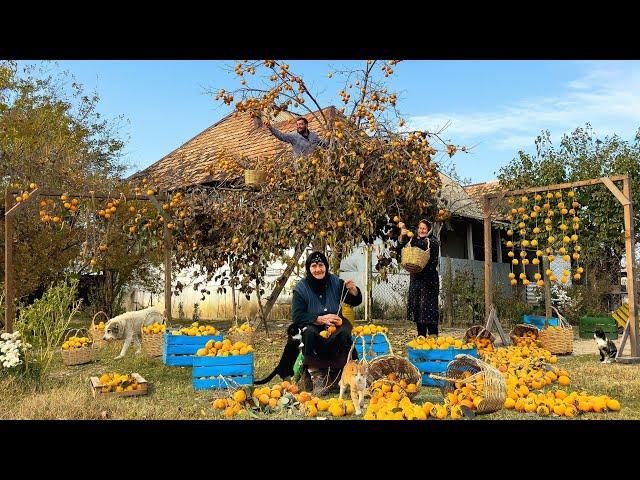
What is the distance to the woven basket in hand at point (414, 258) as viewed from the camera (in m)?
6.93

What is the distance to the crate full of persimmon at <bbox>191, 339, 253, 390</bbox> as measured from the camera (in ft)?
18.7

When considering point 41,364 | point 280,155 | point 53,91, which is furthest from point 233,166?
point 53,91

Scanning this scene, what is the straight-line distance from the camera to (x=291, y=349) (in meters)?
5.52

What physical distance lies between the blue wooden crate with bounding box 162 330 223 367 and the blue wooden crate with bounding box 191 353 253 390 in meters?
1.15

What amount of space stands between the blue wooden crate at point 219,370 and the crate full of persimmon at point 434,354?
5.33ft

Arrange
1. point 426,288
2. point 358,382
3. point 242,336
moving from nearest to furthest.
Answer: point 358,382 → point 426,288 → point 242,336

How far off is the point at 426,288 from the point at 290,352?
2.31 meters

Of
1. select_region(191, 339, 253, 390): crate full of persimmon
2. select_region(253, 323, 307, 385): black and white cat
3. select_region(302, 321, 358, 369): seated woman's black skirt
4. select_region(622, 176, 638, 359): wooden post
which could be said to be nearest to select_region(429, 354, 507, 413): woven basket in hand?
select_region(302, 321, 358, 369): seated woman's black skirt

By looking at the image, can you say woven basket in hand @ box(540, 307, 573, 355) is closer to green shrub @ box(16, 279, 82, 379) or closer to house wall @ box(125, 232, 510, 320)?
house wall @ box(125, 232, 510, 320)

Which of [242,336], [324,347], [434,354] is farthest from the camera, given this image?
[242,336]

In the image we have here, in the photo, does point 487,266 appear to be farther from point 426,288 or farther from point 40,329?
point 40,329

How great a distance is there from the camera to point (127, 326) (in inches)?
311

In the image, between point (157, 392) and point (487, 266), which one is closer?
point (157, 392)

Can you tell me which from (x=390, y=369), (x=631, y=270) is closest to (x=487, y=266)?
(x=631, y=270)
